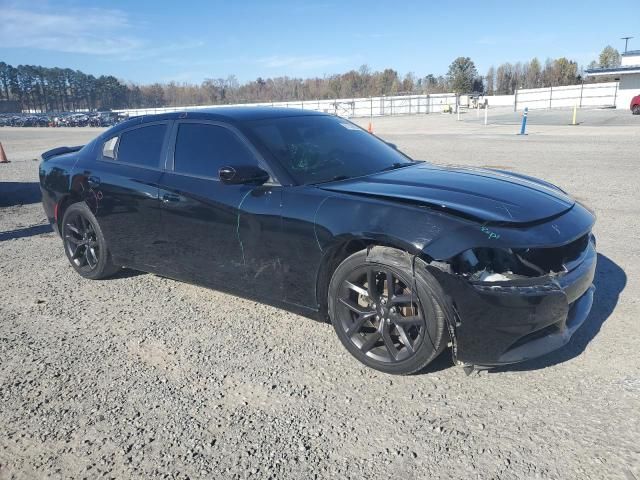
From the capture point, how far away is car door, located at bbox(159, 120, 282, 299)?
3.50 meters

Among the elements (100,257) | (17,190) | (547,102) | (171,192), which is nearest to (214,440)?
(171,192)

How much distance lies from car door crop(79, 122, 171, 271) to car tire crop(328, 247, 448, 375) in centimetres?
189

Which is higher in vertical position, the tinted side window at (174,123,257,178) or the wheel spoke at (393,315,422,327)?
the tinted side window at (174,123,257,178)

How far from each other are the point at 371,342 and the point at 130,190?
2.54 meters

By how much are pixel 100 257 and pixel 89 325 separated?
1035 mm

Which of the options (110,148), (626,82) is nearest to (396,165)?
(110,148)

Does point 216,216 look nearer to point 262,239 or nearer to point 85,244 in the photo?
point 262,239

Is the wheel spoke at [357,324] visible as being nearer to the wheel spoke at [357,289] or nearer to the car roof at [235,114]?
the wheel spoke at [357,289]

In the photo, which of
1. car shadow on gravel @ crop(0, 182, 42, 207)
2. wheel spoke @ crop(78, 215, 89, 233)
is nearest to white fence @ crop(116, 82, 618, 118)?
car shadow on gravel @ crop(0, 182, 42, 207)

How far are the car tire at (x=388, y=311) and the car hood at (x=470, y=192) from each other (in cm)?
42

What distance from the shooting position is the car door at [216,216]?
3.50 m

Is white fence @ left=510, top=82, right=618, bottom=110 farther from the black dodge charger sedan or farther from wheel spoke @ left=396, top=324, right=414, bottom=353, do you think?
wheel spoke @ left=396, top=324, right=414, bottom=353

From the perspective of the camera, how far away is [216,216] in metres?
3.72

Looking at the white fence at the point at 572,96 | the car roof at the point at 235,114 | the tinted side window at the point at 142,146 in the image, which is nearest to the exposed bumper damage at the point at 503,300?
the car roof at the point at 235,114
